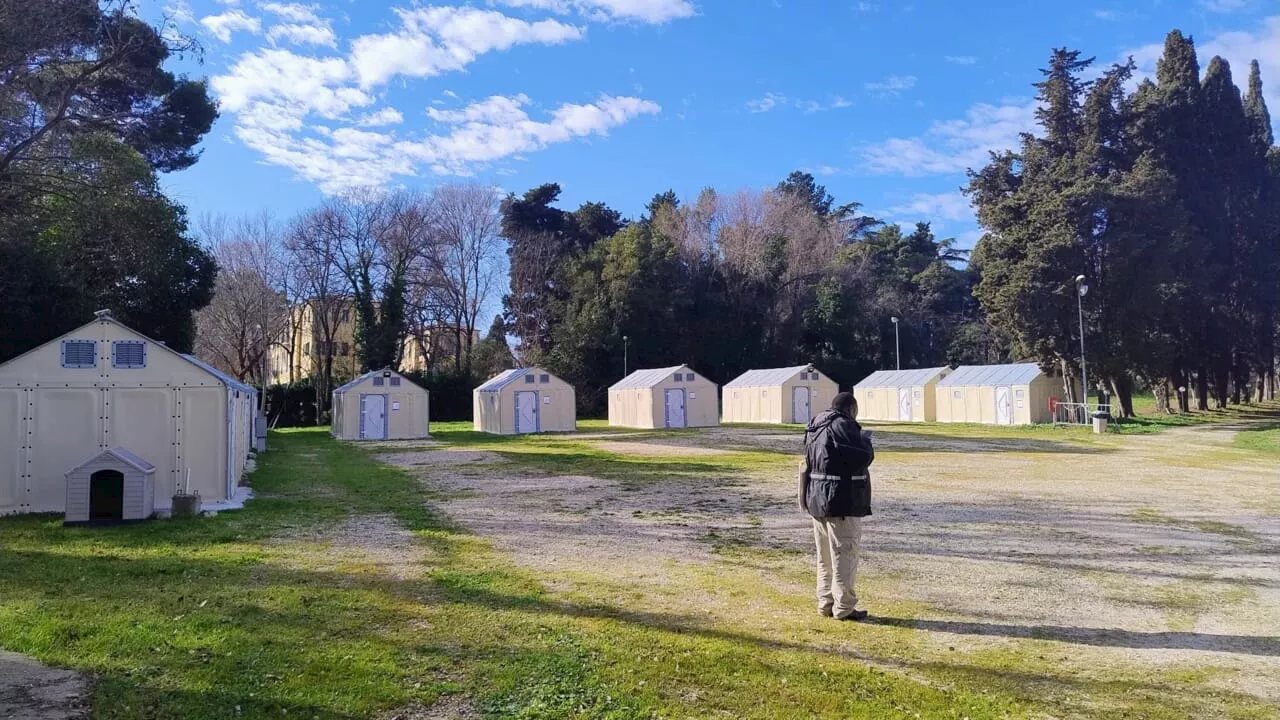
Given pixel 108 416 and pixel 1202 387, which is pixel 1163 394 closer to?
pixel 1202 387

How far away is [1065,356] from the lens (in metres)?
36.4

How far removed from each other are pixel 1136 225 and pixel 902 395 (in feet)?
51.5

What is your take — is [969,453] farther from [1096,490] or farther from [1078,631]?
[1078,631]

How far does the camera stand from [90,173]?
52.5 ft

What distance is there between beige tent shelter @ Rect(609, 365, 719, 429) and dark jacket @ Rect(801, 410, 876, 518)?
31.0m

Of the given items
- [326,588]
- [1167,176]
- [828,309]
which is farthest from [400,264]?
[326,588]

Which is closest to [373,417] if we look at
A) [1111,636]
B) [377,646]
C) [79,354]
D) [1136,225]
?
[79,354]

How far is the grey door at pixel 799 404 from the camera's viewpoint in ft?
136

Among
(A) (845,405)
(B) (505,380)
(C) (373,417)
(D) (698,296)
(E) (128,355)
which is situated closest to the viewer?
(A) (845,405)

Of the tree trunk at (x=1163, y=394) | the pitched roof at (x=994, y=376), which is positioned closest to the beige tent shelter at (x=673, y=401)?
the pitched roof at (x=994, y=376)

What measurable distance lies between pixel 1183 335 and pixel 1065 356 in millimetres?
7284

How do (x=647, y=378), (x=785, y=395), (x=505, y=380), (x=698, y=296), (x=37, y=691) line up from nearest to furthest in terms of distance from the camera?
1. (x=37, y=691)
2. (x=505, y=380)
3. (x=647, y=378)
4. (x=785, y=395)
5. (x=698, y=296)

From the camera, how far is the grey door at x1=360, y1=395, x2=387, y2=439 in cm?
3114

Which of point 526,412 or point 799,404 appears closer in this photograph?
point 526,412
